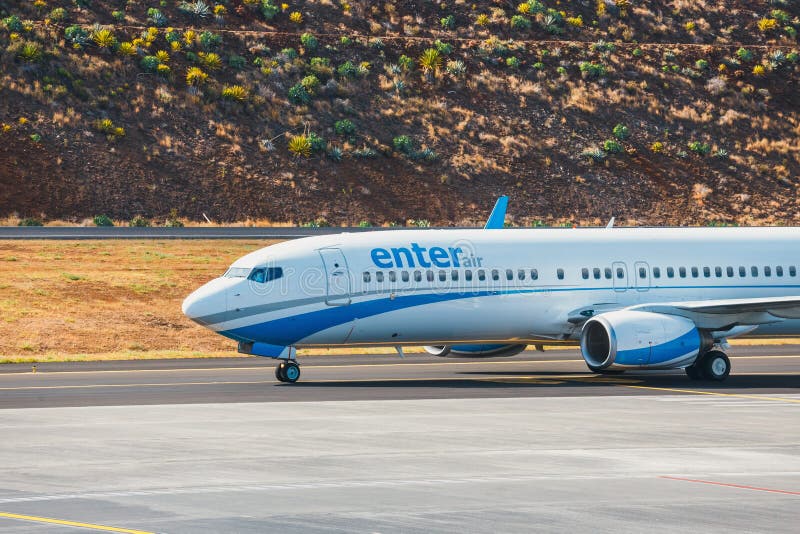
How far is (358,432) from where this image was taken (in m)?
Result: 25.5

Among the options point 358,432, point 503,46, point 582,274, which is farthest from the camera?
point 503,46

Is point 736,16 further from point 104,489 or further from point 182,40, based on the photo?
point 104,489

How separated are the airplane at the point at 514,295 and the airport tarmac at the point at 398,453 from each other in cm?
109

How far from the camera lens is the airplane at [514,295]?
115 ft

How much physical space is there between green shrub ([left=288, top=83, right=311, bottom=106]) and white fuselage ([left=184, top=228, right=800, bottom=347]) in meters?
66.4

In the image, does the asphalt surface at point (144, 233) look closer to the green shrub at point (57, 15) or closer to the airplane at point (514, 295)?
the green shrub at point (57, 15)

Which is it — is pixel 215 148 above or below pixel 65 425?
above

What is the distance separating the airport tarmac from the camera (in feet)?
56.4

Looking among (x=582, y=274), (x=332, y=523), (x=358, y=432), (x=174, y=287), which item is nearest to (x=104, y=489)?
(x=332, y=523)

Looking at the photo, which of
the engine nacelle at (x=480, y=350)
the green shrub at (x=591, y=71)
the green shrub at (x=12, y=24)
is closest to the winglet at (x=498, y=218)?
the engine nacelle at (x=480, y=350)

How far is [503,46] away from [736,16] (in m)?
22.1

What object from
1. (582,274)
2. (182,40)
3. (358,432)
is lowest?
(358,432)

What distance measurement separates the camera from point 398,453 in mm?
22797

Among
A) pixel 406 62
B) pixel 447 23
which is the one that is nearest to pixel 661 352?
pixel 406 62
